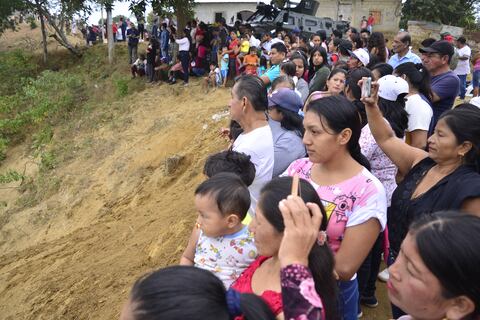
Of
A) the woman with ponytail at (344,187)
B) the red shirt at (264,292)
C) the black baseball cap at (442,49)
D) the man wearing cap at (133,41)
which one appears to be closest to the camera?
the red shirt at (264,292)

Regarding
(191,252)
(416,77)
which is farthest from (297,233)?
(416,77)

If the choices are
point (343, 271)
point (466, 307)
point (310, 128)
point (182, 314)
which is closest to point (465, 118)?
point (310, 128)

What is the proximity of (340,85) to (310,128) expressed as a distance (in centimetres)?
221

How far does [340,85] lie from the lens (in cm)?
441

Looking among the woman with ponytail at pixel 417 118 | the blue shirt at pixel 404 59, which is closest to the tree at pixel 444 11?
the blue shirt at pixel 404 59

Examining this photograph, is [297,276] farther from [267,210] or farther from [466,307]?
[466,307]

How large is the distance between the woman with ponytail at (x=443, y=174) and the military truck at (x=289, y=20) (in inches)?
492

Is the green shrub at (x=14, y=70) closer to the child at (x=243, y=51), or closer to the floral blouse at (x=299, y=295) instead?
the child at (x=243, y=51)

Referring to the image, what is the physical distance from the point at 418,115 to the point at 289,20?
12.8 m

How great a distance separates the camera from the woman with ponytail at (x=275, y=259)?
1.70 metres

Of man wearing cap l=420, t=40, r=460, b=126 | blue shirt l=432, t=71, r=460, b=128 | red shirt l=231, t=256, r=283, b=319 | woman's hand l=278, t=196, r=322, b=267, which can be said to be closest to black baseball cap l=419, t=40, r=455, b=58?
man wearing cap l=420, t=40, r=460, b=126

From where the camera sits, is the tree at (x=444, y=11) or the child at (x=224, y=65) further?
the tree at (x=444, y=11)

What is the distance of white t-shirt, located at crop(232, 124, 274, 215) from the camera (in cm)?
298

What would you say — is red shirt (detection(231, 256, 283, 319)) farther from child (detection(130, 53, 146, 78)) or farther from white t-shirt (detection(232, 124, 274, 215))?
child (detection(130, 53, 146, 78))
